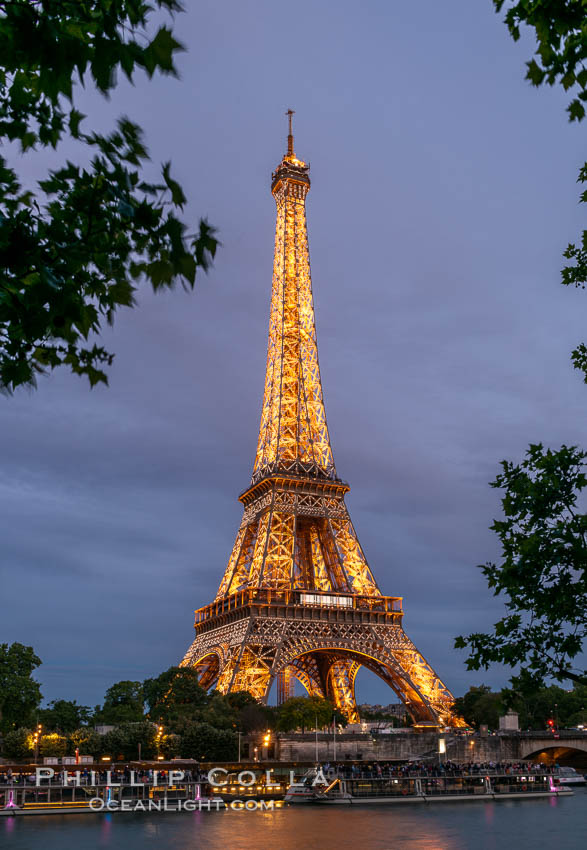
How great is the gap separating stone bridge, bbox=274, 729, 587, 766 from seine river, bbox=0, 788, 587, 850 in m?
12.9

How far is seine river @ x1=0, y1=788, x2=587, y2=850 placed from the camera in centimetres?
3806

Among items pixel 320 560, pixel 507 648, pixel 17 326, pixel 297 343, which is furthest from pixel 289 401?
pixel 17 326

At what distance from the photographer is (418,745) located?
73750 mm

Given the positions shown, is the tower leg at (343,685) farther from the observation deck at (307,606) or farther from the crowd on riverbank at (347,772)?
the crowd on riverbank at (347,772)

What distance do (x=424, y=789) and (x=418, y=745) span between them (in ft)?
38.3

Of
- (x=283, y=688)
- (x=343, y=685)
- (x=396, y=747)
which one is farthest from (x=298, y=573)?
(x=396, y=747)

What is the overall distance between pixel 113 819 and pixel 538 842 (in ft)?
87.6

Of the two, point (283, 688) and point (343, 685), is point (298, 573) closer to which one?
point (343, 685)

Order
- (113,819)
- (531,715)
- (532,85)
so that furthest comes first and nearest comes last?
1. (531,715)
2. (113,819)
3. (532,85)

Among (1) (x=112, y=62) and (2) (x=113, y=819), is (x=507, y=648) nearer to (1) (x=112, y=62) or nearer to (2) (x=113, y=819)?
(1) (x=112, y=62)

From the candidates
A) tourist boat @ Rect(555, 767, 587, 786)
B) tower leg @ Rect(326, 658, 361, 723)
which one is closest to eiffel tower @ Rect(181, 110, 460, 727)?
tower leg @ Rect(326, 658, 361, 723)

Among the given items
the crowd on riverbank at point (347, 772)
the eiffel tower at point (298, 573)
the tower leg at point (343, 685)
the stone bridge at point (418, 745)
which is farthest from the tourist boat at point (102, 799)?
the tower leg at point (343, 685)

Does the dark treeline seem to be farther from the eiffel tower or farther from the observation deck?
the observation deck

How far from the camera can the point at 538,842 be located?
3934 centimetres
